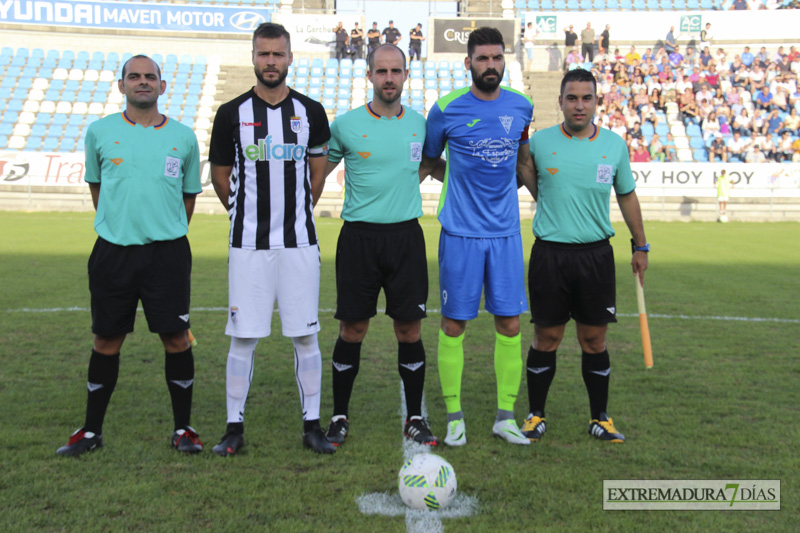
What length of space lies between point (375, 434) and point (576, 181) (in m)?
1.94

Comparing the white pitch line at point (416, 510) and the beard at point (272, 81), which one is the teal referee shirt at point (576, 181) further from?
the white pitch line at point (416, 510)

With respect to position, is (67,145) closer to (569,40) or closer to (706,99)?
(569,40)

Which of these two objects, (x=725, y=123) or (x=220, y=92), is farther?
(x=220, y=92)

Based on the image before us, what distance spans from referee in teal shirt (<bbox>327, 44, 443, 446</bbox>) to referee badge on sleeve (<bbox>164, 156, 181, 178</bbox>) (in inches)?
33.4

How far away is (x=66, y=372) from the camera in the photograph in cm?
581

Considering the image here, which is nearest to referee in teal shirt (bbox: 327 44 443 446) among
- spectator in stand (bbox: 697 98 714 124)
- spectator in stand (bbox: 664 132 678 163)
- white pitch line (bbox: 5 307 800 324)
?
white pitch line (bbox: 5 307 800 324)

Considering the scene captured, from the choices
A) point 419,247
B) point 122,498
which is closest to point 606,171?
point 419,247

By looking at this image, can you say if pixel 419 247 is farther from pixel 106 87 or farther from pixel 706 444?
pixel 106 87

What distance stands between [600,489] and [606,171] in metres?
1.86

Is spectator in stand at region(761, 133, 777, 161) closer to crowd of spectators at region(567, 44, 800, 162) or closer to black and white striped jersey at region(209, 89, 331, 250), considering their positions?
crowd of spectators at region(567, 44, 800, 162)

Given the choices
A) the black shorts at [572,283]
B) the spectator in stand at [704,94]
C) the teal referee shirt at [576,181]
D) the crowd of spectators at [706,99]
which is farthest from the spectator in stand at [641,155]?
the black shorts at [572,283]

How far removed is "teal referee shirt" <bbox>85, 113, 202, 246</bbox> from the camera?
409cm

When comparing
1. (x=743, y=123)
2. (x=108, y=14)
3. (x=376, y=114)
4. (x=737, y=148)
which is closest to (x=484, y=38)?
(x=376, y=114)

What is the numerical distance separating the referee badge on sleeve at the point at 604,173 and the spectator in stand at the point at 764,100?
25489 mm
